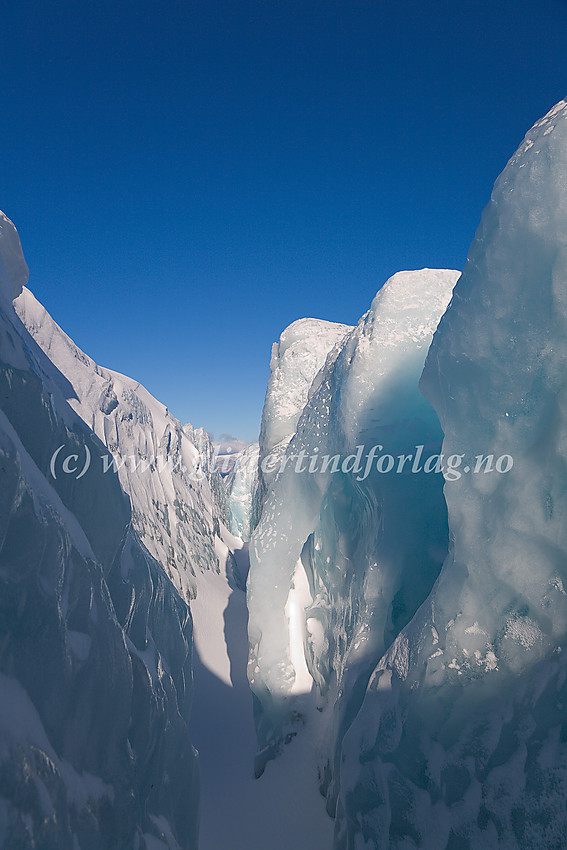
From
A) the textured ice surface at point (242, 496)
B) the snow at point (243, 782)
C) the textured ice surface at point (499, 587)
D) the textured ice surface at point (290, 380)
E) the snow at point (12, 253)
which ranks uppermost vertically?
the textured ice surface at point (242, 496)

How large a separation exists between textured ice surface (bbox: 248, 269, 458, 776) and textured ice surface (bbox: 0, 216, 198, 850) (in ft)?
5.49

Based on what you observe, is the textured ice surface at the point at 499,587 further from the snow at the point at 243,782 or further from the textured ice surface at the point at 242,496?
the textured ice surface at the point at 242,496

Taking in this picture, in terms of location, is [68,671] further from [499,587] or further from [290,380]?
[290,380]

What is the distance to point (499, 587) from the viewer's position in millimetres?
2396

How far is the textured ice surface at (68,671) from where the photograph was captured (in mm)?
1964

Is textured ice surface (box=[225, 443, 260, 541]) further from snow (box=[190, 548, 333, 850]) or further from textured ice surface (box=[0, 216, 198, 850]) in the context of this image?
textured ice surface (box=[0, 216, 198, 850])

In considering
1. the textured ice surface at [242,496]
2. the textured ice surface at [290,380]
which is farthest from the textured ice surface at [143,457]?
the textured ice surface at [242,496]

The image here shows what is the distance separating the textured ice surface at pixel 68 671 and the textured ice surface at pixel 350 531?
167 cm

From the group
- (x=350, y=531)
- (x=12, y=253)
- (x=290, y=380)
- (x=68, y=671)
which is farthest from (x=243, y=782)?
(x=12, y=253)

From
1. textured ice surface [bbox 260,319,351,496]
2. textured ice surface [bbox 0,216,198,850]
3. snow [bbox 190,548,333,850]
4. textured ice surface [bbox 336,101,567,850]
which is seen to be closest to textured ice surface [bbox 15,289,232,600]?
textured ice surface [bbox 260,319,351,496]

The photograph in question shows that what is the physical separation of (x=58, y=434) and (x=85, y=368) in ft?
33.8

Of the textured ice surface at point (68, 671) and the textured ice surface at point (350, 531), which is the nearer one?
the textured ice surface at point (68, 671)

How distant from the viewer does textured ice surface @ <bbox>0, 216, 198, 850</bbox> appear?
1.96 metres

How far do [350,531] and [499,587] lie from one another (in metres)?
2.84
